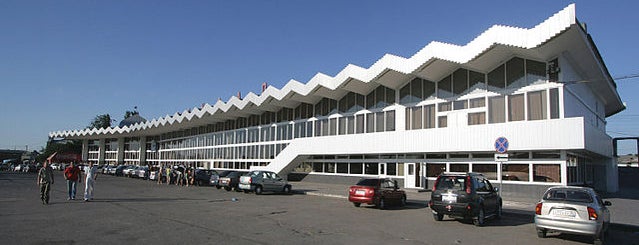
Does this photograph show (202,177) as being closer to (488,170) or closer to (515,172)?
(488,170)

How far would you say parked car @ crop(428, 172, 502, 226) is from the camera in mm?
12492

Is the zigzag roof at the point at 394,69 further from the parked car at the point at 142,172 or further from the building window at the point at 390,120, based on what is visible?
the parked car at the point at 142,172

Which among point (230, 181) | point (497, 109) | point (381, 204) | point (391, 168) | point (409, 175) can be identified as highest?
point (497, 109)

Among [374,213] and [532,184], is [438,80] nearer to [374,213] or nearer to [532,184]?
[532,184]

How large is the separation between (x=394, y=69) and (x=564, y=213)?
1654 centimetres

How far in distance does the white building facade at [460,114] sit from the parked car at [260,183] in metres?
6.55

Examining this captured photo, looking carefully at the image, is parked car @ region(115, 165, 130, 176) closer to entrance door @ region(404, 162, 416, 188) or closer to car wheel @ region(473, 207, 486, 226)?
entrance door @ region(404, 162, 416, 188)

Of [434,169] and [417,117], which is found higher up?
[417,117]

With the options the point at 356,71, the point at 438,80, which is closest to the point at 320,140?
the point at 356,71

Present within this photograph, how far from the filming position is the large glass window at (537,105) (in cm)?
2102

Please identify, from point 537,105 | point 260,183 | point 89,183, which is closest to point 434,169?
point 537,105

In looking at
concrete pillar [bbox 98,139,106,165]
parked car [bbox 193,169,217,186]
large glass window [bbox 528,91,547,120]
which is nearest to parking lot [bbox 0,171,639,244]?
large glass window [bbox 528,91,547,120]

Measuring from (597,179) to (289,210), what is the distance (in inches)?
1026

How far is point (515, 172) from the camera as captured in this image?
2169 cm
